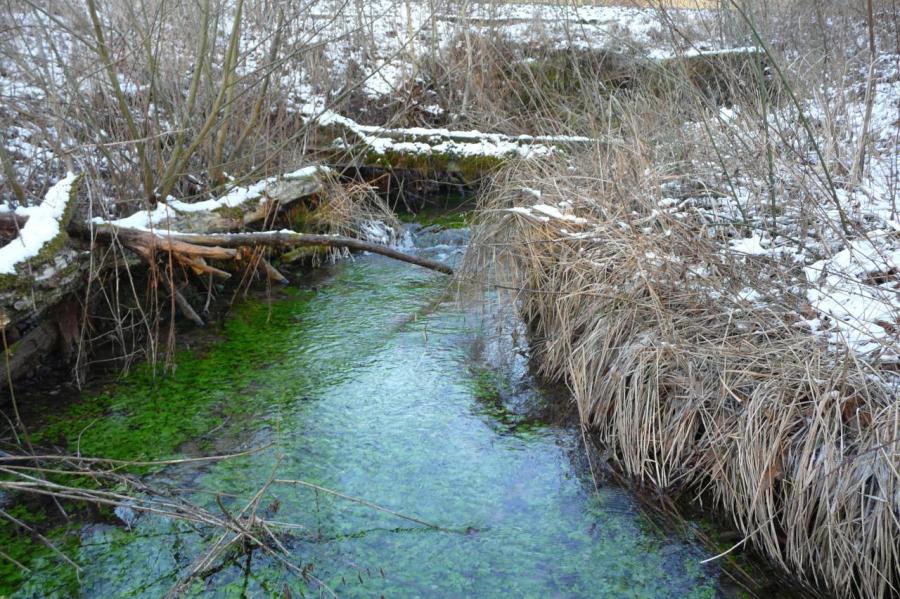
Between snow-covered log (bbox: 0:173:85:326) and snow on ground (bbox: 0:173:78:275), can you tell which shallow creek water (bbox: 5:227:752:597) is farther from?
snow on ground (bbox: 0:173:78:275)

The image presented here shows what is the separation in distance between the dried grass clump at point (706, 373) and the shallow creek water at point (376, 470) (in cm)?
32

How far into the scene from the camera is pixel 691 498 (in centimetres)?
365

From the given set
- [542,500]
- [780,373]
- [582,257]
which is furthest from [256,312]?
[780,373]

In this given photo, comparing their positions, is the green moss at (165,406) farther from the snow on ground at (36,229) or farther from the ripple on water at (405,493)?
the snow on ground at (36,229)

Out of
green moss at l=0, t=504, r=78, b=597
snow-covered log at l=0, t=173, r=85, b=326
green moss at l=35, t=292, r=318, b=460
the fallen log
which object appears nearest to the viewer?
green moss at l=0, t=504, r=78, b=597

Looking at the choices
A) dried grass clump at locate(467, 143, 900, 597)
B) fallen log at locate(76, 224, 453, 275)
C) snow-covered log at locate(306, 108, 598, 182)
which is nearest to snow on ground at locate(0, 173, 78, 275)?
fallen log at locate(76, 224, 453, 275)

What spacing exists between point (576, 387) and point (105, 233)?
300 cm

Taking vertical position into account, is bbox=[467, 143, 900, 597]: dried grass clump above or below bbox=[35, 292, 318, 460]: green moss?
above

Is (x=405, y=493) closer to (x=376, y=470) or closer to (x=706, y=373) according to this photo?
(x=376, y=470)

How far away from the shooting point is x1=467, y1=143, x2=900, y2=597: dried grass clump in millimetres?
2910

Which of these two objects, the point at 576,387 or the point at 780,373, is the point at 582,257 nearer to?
the point at 576,387

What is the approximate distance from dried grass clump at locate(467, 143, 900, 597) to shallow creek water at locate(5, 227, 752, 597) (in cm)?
32

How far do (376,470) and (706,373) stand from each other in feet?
5.54

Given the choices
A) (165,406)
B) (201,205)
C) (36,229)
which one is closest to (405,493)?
(165,406)
